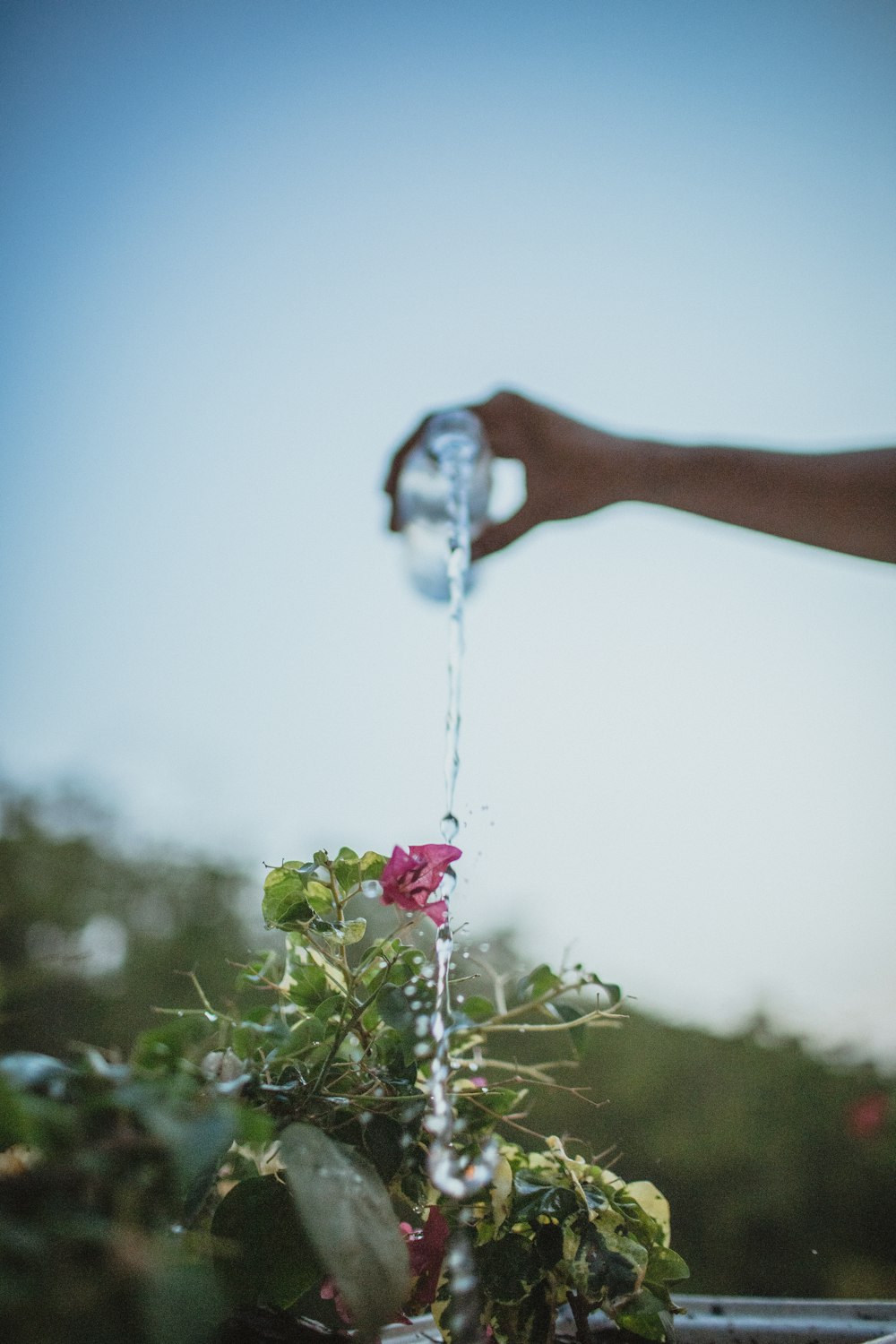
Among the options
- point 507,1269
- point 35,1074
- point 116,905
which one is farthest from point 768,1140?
point 116,905

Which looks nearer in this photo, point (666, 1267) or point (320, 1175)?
point (320, 1175)

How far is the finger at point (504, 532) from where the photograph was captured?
3.98ft

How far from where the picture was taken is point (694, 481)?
110cm

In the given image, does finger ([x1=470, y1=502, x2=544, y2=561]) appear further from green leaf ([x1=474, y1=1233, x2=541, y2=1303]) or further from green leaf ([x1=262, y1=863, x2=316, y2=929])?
green leaf ([x1=474, y1=1233, x2=541, y2=1303])

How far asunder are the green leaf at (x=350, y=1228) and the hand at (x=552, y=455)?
1022mm

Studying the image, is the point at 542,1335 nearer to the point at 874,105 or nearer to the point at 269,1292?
the point at 269,1292

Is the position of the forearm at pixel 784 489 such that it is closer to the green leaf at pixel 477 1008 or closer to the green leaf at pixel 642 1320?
the green leaf at pixel 477 1008

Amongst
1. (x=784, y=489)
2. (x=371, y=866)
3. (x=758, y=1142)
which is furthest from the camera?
(x=758, y=1142)

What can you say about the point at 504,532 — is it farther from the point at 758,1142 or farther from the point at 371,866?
the point at 758,1142

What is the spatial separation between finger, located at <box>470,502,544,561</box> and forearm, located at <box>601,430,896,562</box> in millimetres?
161

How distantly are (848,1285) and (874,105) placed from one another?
10.6 feet

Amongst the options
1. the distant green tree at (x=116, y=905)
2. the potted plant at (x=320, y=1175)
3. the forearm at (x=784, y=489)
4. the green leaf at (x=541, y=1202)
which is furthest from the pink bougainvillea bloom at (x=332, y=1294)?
the distant green tree at (x=116, y=905)

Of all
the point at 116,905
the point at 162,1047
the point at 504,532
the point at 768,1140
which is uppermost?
the point at 504,532

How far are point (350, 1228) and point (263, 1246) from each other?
0.11m
